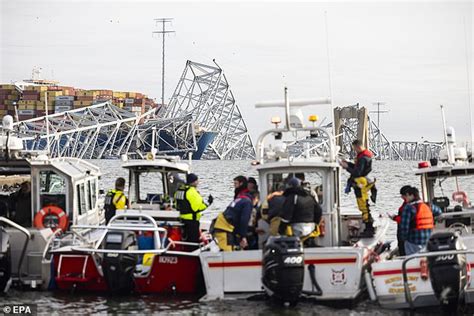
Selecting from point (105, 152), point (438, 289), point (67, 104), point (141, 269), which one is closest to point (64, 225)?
point (141, 269)

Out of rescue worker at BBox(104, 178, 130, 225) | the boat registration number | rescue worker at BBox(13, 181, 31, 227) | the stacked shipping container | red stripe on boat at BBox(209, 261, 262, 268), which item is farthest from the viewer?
the stacked shipping container

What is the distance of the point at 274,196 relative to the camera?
49.0 feet

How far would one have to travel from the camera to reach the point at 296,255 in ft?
46.5

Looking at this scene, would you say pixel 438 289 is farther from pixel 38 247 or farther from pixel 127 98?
pixel 127 98

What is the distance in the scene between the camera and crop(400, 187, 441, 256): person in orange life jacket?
49.5ft

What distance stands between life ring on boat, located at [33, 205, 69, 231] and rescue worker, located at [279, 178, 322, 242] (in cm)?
503

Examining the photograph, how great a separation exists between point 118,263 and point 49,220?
113 inches

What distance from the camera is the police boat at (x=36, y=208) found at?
54.0 feet

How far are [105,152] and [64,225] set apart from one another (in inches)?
4709

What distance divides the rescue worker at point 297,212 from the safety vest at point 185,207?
9.62ft

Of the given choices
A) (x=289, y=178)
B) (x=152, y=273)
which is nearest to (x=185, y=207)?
(x=152, y=273)

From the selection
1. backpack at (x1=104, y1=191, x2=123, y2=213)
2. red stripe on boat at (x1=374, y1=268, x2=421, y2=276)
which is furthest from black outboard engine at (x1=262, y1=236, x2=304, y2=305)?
backpack at (x1=104, y1=191, x2=123, y2=213)

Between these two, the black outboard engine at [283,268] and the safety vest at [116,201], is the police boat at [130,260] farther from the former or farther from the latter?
the black outboard engine at [283,268]

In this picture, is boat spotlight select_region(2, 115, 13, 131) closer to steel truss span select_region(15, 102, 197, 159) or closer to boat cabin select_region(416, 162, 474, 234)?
boat cabin select_region(416, 162, 474, 234)
